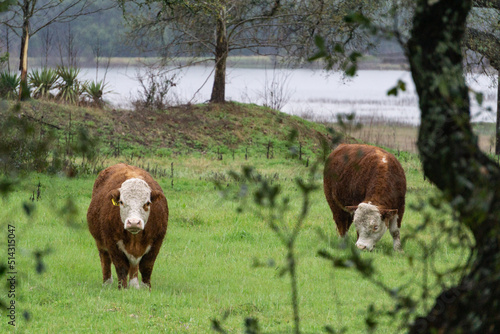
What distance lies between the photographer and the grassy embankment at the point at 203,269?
270 inches

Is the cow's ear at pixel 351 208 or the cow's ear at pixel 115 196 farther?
the cow's ear at pixel 351 208

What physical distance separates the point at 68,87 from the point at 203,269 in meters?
17.6

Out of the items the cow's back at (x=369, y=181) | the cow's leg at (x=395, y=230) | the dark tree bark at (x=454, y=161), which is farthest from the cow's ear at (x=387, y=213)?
the dark tree bark at (x=454, y=161)

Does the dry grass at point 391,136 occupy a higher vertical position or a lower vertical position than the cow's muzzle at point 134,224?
higher

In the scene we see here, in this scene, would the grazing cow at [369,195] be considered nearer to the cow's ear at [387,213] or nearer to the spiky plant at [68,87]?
the cow's ear at [387,213]

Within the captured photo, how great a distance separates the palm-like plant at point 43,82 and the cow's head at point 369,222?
17.4 metres

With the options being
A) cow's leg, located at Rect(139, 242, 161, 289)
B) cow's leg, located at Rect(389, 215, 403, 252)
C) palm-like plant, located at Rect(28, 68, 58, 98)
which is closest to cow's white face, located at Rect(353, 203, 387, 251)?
cow's leg, located at Rect(389, 215, 403, 252)

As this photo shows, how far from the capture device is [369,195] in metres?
10.9

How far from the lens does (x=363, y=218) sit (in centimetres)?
1046

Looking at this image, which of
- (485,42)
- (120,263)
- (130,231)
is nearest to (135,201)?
(130,231)

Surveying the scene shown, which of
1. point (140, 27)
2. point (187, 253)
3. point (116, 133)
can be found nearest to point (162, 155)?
point (116, 133)

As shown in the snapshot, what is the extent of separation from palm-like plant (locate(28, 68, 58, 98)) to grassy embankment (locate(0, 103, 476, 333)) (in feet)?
25.7

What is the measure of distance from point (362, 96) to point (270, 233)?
1814 inches

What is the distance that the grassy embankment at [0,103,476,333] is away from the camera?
686cm
